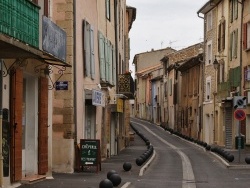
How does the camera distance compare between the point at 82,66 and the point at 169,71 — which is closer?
the point at 82,66

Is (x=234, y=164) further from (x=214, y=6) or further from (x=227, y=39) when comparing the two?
(x=214, y=6)

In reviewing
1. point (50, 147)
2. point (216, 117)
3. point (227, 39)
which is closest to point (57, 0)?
point (50, 147)

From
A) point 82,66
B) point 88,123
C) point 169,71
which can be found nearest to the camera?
point 82,66

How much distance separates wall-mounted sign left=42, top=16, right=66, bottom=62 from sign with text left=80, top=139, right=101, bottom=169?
230 inches

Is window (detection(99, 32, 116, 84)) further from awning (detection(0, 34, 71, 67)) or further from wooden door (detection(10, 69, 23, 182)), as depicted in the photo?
awning (detection(0, 34, 71, 67))

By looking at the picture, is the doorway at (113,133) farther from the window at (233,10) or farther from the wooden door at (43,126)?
the wooden door at (43,126)

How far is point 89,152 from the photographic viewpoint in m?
22.5

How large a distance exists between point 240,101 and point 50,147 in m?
10.3

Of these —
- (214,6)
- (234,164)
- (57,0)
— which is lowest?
(234,164)

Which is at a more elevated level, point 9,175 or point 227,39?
point 227,39

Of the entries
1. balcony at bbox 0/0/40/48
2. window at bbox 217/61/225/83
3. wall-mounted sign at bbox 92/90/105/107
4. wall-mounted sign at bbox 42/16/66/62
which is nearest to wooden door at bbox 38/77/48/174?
wall-mounted sign at bbox 42/16/66/62

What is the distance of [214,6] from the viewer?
Result: 5050 centimetres

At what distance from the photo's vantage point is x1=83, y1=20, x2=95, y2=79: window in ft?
81.4

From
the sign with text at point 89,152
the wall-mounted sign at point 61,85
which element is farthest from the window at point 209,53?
the wall-mounted sign at point 61,85
